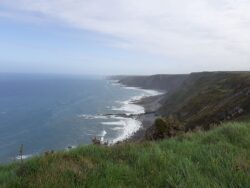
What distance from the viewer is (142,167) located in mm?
5965

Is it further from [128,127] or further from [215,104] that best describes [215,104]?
[128,127]

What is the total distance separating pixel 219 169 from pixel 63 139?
65.4m

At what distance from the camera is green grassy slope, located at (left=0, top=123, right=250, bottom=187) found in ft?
16.8

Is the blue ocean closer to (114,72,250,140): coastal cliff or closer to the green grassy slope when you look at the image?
(114,72,250,140): coastal cliff

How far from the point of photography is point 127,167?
5.82m

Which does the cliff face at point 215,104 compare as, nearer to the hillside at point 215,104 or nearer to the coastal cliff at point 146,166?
the hillside at point 215,104

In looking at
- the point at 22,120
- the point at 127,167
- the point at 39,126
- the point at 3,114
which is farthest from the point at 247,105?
the point at 3,114

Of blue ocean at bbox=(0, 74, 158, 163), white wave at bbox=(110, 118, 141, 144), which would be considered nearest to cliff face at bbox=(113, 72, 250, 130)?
white wave at bbox=(110, 118, 141, 144)

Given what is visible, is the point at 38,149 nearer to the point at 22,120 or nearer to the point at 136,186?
the point at 22,120

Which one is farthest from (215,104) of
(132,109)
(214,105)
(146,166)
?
(132,109)

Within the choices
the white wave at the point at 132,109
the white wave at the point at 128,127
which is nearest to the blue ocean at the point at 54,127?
the white wave at the point at 128,127

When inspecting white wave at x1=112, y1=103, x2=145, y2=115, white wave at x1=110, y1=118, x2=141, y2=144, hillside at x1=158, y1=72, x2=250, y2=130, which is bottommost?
white wave at x1=110, y1=118, x2=141, y2=144

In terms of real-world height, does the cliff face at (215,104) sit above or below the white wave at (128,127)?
above

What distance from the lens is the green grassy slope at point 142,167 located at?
16.8 ft
